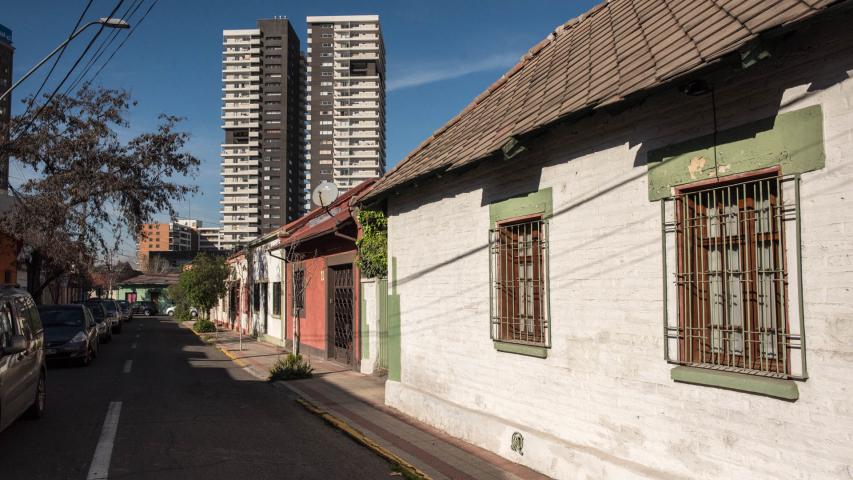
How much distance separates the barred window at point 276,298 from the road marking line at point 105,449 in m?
15.0

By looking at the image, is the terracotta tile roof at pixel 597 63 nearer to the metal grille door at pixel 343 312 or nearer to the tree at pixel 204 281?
the metal grille door at pixel 343 312

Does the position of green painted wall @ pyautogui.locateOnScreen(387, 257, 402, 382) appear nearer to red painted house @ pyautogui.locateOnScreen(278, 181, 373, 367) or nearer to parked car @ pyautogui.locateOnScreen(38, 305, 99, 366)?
red painted house @ pyautogui.locateOnScreen(278, 181, 373, 367)

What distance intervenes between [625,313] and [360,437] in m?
4.12

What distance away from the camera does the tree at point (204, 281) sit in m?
34.2

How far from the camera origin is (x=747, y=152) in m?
4.89

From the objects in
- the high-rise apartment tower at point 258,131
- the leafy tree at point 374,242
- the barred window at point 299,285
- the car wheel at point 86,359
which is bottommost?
the car wheel at point 86,359

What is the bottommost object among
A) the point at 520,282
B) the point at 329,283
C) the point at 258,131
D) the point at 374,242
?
the point at 329,283

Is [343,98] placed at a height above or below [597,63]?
above

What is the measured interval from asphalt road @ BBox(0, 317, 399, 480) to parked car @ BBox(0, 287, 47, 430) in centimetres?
39

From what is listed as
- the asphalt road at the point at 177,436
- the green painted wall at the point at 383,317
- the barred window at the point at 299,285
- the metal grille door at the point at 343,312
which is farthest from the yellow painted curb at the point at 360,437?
the barred window at the point at 299,285

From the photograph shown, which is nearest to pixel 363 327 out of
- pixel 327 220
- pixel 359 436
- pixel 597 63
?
pixel 327 220

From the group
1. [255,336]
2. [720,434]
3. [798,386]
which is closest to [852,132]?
[798,386]

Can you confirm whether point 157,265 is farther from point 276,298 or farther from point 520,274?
point 520,274

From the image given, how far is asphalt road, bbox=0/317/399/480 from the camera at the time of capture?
698cm
